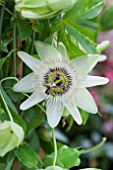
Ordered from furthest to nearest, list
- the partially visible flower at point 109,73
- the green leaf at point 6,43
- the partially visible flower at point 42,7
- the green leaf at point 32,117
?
the partially visible flower at point 109,73 → the green leaf at point 32,117 → the green leaf at point 6,43 → the partially visible flower at point 42,7

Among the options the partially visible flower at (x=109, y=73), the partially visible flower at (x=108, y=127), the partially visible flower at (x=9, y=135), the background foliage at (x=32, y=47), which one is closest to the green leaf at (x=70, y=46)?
the background foliage at (x=32, y=47)

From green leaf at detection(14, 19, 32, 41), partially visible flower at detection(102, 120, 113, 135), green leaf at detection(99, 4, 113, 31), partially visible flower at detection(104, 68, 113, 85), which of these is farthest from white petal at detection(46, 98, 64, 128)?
partially visible flower at detection(102, 120, 113, 135)

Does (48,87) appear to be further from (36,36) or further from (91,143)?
(91,143)

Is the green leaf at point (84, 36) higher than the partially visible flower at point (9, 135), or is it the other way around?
the green leaf at point (84, 36)

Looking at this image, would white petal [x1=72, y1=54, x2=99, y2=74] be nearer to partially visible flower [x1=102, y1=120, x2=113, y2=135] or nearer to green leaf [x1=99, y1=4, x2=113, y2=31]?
green leaf [x1=99, y1=4, x2=113, y2=31]

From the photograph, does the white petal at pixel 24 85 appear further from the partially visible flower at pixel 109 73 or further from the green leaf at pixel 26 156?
the partially visible flower at pixel 109 73

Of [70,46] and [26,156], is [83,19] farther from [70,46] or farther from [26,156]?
[26,156]
